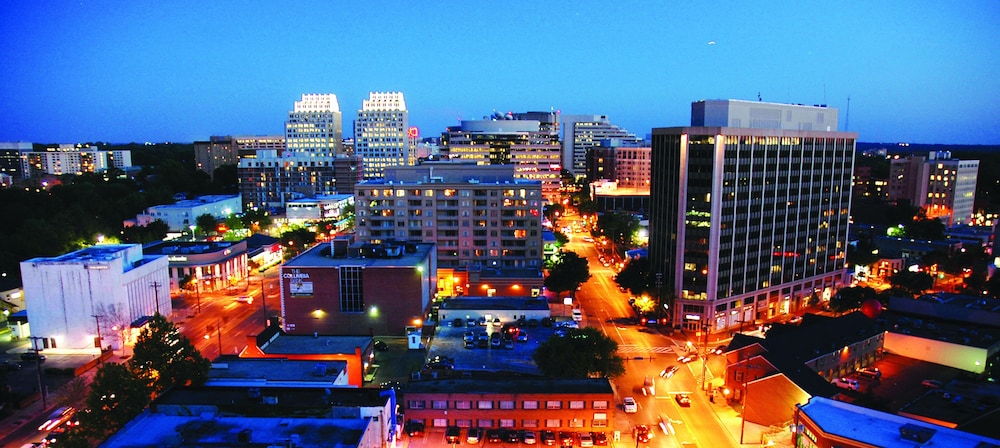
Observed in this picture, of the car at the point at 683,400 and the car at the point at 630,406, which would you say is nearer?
the car at the point at 630,406

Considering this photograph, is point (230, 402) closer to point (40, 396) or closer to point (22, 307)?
point (40, 396)

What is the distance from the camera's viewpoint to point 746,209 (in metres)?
59.8

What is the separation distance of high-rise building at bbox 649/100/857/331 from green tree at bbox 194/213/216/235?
3158 inches

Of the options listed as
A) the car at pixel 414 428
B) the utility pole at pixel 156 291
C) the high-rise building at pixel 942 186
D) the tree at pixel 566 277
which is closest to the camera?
the car at pixel 414 428

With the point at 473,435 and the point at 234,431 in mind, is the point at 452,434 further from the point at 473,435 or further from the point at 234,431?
the point at 234,431

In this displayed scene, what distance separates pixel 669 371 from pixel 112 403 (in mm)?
39034

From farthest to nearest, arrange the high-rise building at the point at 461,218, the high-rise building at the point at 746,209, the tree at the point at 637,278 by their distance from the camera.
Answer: the high-rise building at the point at 461,218 → the tree at the point at 637,278 → the high-rise building at the point at 746,209

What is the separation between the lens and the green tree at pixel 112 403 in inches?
1313

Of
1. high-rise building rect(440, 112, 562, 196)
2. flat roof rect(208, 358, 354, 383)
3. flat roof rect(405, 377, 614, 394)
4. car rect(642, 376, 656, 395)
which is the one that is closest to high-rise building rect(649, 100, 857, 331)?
car rect(642, 376, 656, 395)

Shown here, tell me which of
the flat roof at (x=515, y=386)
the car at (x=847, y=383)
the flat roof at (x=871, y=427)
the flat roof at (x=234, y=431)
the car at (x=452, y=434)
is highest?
the flat roof at (x=234, y=431)

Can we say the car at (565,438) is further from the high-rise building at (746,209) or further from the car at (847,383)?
the high-rise building at (746,209)

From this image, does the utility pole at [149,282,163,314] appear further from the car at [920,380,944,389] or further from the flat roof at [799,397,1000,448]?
the car at [920,380,944,389]

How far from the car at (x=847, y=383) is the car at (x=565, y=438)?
23.0 m

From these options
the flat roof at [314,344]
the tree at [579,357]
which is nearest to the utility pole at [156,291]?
the flat roof at [314,344]
